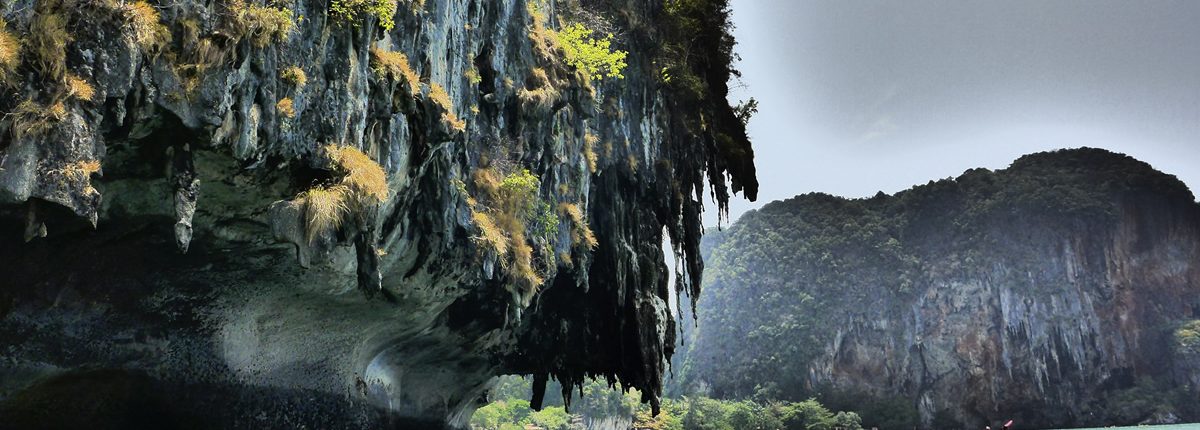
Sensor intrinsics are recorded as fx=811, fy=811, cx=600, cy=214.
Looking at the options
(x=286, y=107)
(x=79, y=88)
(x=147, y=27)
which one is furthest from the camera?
(x=286, y=107)

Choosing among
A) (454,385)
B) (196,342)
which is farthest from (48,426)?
(454,385)

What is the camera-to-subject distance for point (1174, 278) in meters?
84.0

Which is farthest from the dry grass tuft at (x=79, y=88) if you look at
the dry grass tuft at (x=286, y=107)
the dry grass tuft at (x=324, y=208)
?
the dry grass tuft at (x=324, y=208)

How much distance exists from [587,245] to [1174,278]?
88889mm

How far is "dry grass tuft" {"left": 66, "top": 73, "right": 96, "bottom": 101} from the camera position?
7.30 metres

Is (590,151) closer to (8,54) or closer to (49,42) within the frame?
(49,42)

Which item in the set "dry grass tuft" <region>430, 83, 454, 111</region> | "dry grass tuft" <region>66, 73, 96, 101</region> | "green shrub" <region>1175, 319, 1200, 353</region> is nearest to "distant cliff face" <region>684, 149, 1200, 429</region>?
"green shrub" <region>1175, 319, 1200, 353</region>

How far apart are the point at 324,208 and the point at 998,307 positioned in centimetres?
8889

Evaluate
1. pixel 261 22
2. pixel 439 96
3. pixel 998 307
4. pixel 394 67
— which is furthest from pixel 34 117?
pixel 998 307

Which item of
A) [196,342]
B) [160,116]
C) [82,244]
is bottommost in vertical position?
[196,342]

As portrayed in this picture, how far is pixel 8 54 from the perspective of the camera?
7.00 metres

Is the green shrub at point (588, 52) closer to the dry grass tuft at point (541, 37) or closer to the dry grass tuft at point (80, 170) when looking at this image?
the dry grass tuft at point (541, 37)

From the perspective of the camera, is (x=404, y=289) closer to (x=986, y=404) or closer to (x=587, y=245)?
(x=587, y=245)

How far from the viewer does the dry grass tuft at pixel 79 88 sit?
24.0 feet
